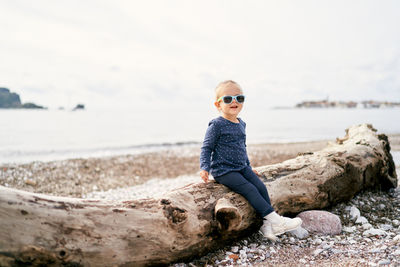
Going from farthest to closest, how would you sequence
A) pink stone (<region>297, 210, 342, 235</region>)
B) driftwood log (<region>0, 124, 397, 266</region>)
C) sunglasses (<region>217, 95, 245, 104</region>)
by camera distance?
pink stone (<region>297, 210, 342, 235</region>), sunglasses (<region>217, 95, 245, 104</region>), driftwood log (<region>0, 124, 397, 266</region>)

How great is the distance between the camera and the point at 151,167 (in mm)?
14094

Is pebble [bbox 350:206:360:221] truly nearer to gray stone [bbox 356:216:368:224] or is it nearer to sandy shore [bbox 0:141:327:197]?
gray stone [bbox 356:216:368:224]

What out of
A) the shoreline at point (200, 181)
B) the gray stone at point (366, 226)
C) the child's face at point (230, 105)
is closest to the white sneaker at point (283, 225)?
the shoreline at point (200, 181)

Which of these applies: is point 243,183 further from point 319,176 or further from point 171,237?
point 319,176

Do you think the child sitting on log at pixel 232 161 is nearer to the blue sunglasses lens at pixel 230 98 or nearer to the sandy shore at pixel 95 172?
the blue sunglasses lens at pixel 230 98

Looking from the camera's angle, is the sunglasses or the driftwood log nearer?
the driftwood log

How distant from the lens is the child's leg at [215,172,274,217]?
4379 mm

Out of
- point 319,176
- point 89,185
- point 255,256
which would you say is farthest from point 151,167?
point 255,256

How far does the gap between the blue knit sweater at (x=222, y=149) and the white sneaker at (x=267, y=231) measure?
3.19 feet

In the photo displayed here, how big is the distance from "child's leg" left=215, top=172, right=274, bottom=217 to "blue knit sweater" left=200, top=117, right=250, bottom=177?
0.38 feet

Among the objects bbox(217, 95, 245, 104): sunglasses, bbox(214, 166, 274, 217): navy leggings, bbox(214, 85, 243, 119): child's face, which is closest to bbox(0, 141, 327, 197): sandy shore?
bbox(214, 166, 274, 217): navy leggings

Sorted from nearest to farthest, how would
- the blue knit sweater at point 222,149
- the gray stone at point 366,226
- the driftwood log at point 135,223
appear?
the driftwood log at point 135,223 → the blue knit sweater at point 222,149 → the gray stone at point 366,226

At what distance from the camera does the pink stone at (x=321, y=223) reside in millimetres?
4918

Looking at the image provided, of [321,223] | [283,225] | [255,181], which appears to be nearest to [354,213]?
[321,223]
